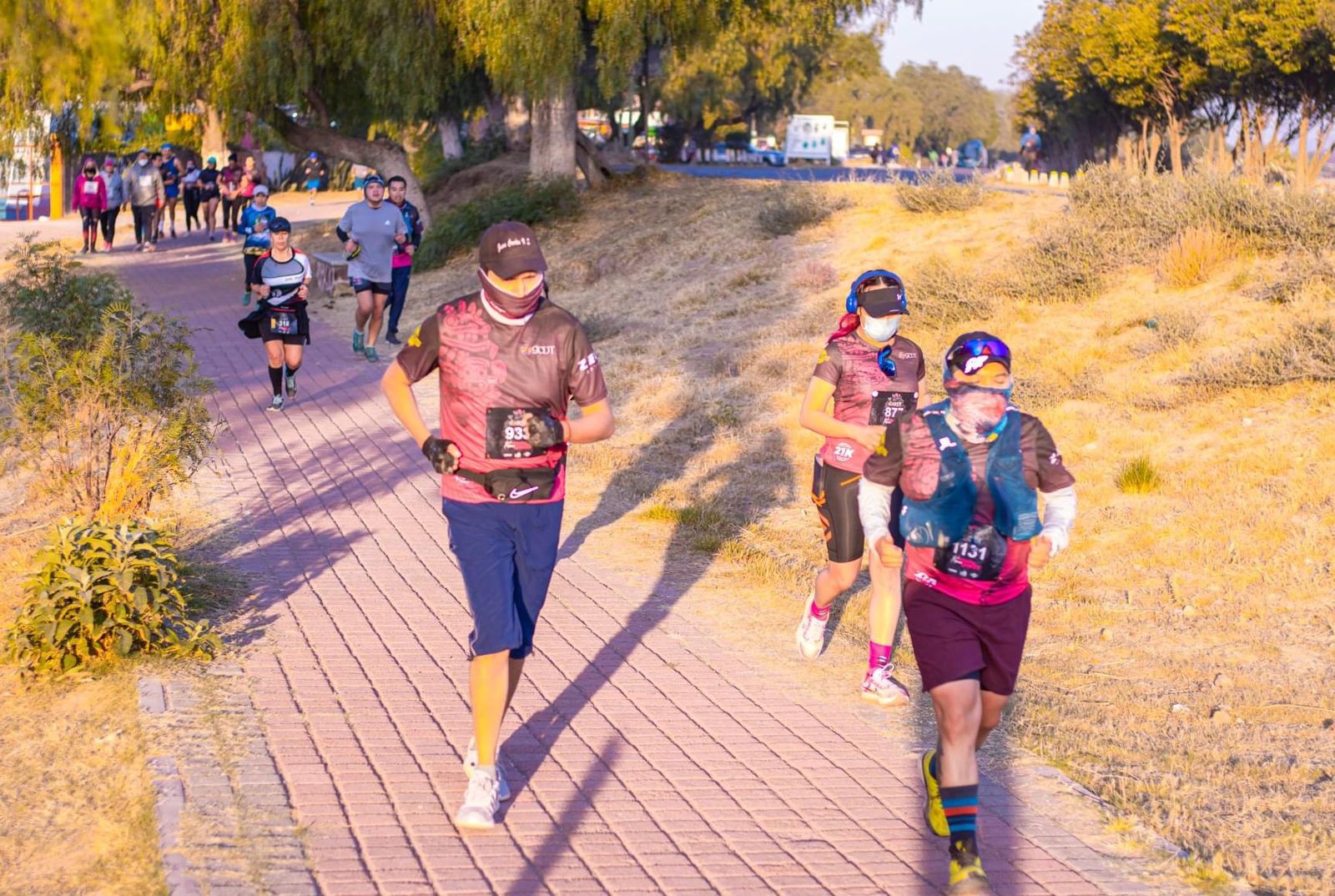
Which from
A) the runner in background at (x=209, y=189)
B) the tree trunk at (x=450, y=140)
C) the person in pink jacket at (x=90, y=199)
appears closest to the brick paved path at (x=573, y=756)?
the person in pink jacket at (x=90, y=199)

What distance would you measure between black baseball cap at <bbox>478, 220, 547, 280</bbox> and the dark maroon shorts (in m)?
1.60

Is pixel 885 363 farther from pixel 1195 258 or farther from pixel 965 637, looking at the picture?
pixel 1195 258

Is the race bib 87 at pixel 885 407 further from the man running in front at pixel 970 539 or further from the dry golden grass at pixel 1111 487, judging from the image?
the man running in front at pixel 970 539

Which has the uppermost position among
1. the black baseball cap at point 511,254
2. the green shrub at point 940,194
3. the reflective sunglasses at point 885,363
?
the black baseball cap at point 511,254

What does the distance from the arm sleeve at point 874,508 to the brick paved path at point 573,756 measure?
104 cm

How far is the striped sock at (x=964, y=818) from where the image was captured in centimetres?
472

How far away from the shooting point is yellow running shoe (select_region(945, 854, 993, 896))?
465cm

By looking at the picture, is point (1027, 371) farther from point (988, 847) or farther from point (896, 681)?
point (988, 847)

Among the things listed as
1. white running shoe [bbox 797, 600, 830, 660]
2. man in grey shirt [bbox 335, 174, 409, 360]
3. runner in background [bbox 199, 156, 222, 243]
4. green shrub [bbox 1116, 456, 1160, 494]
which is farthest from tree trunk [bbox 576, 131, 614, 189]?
white running shoe [bbox 797, 600, 830, 660]

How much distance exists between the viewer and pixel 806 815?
5.40 meters

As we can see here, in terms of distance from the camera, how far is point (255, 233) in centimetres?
1567

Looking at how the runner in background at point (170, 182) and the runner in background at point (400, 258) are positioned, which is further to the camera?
the runner in background at point (170, 182)

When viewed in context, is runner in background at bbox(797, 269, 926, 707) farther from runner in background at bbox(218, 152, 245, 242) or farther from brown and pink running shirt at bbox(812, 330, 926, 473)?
runner in background at bbox(218, 152, 245, 242)

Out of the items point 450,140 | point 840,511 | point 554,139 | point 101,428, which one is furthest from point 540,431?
point 450,140
